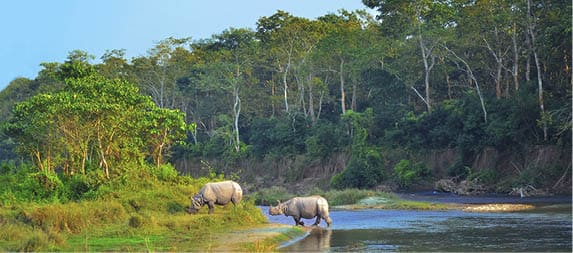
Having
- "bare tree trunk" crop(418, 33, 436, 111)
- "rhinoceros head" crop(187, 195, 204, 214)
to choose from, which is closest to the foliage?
"bare tree trunk" crop(418, 33, 436, 111)

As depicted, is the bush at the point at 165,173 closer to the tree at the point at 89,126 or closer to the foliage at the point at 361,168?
the tree at the point at 89,126

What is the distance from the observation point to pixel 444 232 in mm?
26188

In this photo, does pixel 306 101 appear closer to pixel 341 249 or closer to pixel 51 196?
pixel 51 196

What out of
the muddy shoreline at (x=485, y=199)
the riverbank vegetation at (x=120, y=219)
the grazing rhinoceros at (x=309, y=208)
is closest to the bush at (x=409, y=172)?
the muddy shoreline at (x=485, y=199)

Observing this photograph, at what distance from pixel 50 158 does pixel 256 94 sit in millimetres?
42287

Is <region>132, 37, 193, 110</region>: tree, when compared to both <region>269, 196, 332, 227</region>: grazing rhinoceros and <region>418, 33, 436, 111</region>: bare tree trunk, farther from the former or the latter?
<region>269, 196, 332, 227</region>: grazing rhinoceros

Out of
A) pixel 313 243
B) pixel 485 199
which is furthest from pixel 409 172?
pixel 313 243

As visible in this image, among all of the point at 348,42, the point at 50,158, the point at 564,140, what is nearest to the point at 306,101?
the point at 348,42

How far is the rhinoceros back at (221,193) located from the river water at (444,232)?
2.86 m

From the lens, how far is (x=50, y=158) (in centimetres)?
3388

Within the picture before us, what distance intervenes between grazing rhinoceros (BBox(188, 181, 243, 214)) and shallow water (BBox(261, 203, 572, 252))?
294cm

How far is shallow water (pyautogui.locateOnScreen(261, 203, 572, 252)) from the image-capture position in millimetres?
22219

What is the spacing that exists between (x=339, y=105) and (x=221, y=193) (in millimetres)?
42207

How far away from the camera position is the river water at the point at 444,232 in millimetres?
22188
